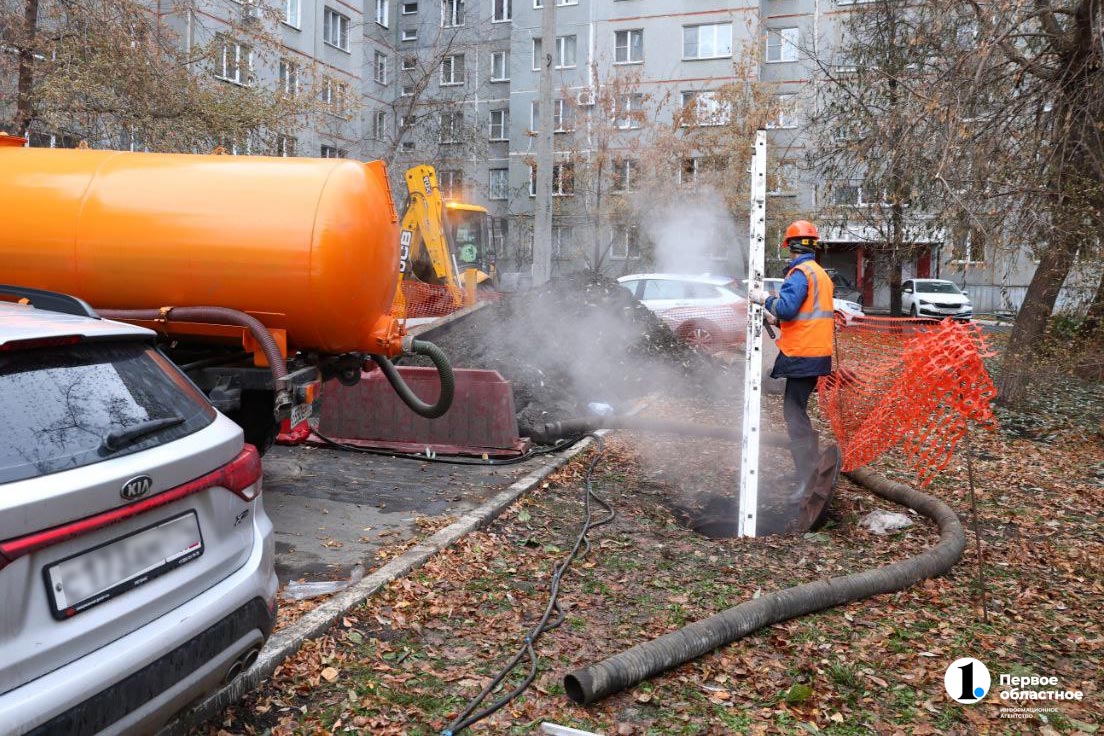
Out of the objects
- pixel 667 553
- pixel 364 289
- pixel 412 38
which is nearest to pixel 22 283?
pixel 364 289

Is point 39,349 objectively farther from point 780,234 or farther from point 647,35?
point 647,35

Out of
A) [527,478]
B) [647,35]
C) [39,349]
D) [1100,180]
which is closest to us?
[39,349]

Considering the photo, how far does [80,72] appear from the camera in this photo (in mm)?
10562

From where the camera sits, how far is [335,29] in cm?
3409

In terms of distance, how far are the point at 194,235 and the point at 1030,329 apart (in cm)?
1001

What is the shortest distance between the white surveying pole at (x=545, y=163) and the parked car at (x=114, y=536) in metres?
10.4

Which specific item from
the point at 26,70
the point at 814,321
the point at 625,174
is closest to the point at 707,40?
the point at 625,174

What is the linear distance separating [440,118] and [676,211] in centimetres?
1485

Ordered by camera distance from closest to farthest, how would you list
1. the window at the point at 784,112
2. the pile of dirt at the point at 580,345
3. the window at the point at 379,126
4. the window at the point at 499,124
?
the pile of dirt at the point at 580,345 < the window at the point at 784,112 < the window at the point at 379,126 < the window at the point at 499,124

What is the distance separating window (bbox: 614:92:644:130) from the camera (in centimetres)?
2906

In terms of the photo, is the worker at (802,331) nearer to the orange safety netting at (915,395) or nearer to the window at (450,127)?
the orange safety netting at (915,395)

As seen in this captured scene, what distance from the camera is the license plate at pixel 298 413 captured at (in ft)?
16.9

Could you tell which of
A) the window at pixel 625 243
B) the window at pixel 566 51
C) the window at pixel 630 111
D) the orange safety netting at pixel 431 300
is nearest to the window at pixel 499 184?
the window at pixel 566 51

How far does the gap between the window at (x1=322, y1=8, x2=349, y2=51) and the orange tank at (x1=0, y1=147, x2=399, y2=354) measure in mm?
31013
